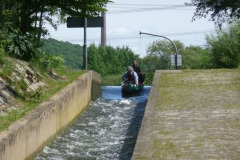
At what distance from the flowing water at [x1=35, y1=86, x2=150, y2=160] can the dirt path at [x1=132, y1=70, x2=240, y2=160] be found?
968mm

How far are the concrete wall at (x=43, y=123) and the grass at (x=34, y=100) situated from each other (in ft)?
0.55

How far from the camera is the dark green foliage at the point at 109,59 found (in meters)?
114

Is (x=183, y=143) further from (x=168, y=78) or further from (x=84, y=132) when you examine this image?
(x=168, y=78)

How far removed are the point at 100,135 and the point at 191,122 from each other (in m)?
3.77

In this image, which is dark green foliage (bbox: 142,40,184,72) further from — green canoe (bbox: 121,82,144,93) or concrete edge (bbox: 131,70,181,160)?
concrete edge (bbox: 131,70,181,160)

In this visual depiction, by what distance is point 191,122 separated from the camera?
13.4 meters

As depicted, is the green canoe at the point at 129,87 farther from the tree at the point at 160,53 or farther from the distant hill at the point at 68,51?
the distant hill at the point at 68,51

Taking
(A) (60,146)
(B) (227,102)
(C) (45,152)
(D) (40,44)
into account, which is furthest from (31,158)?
(D) (40,44)

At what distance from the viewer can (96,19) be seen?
2717cm

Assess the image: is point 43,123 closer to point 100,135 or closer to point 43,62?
point 100,135

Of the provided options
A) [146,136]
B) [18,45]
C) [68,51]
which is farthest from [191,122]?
[68,51]

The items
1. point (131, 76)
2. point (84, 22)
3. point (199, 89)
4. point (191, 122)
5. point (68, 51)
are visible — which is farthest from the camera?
point (68, 51)

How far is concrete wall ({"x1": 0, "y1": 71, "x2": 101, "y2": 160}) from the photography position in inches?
446

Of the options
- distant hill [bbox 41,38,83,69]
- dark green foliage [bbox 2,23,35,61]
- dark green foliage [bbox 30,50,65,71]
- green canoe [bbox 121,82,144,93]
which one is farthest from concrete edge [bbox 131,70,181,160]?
distant hill [bbox 41,38,83,69]
